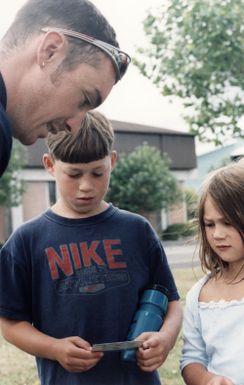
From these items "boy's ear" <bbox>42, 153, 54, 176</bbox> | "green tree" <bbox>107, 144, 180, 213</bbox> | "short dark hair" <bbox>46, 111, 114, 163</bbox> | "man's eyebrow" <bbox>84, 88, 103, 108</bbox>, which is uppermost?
"man's eyebrow" <bbox>84, 88, 103, 108</bbox>

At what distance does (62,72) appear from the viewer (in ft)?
6.05

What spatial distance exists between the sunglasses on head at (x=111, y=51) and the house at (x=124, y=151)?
81.1 feet

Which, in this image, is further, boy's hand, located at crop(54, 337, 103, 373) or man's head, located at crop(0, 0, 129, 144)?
boy's hand, located at crop(54, 337, 103, 373)

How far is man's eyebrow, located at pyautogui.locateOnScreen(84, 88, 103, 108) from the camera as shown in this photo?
1.95m

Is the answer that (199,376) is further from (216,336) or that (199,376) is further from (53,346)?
(53,346)

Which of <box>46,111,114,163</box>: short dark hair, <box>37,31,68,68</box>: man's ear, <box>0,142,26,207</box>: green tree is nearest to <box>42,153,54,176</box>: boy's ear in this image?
<box>46,111,114,163</box>: short dark hair

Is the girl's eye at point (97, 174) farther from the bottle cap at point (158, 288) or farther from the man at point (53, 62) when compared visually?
the bottle cap at point (158, 288)

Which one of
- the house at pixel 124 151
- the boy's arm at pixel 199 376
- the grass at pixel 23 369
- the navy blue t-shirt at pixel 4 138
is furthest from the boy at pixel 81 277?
the house at pixel 124 151

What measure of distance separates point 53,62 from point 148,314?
88 cm

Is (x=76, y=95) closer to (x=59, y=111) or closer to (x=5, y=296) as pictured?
(x=59, y=111)

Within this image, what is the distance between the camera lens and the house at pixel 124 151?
30234 mm

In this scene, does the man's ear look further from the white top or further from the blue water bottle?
the white top

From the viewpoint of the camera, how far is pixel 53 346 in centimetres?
200

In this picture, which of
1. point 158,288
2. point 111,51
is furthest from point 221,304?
point 111,51
